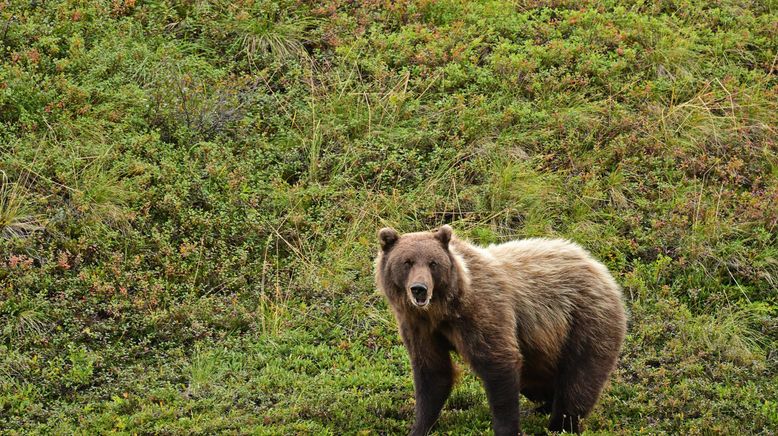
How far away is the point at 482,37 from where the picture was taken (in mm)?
13281

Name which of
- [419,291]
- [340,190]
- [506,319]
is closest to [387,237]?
[419,291]

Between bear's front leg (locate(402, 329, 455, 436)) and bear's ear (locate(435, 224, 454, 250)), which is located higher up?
bear's ear (locate(435, 224, 454, 250))

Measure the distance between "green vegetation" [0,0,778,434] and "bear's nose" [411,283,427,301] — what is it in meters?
1.42

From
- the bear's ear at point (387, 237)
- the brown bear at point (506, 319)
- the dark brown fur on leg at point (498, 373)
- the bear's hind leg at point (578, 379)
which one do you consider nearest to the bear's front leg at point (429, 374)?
the brown bear at point (506, 319)

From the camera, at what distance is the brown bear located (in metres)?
7.33

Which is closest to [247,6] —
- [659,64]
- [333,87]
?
[333,87]

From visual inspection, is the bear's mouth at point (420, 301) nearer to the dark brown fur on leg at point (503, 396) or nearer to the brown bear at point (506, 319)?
the brown bear at point (506, 319)

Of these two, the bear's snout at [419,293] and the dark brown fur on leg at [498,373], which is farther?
the dark brown fur on leg at [498,373]

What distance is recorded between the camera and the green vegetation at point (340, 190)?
873cm

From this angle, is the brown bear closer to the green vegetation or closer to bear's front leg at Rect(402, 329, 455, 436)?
bear's front leg at Rect(402, 329, 455, 436)

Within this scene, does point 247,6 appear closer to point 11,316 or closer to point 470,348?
point 11,316

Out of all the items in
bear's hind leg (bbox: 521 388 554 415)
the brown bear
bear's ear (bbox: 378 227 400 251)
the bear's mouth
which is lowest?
bear's hind leg (bbox: 521 388 554 415)

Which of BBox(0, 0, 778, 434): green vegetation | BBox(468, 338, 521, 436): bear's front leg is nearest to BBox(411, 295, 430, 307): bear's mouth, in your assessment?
BBox(468, 338, 521, 436): bear's front leg

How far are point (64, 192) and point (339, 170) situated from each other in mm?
2974
